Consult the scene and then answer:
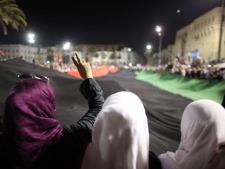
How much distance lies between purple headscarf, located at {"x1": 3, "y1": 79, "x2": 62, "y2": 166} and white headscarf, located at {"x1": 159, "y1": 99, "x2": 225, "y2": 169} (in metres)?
1.14

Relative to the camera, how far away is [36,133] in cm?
174

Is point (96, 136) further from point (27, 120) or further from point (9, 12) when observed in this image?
point (9, 12)

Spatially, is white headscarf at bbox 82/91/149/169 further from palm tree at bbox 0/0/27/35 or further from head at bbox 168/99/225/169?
palm tree at bbox 0/0/27/35

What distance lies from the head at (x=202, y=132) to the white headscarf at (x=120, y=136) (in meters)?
0.44

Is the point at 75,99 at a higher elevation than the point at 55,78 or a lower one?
lower

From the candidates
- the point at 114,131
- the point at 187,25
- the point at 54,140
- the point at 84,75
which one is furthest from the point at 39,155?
the point at 187,25

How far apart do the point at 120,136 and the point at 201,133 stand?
26.3 inches

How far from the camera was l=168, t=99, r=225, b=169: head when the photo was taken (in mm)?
1729

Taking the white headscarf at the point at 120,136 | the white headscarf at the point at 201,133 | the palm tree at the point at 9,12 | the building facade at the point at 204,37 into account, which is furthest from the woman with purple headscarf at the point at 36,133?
the building facade at the point at 204,37

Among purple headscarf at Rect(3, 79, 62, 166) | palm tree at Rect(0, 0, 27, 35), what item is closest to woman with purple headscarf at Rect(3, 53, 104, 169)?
purple headscarf at Rect(3, 79, 62, 166)

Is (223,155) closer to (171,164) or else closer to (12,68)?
(171,164)

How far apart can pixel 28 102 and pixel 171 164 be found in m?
1.36

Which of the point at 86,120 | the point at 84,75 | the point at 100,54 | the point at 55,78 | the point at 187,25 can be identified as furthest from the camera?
the point at 100,54

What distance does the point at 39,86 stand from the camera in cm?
174
